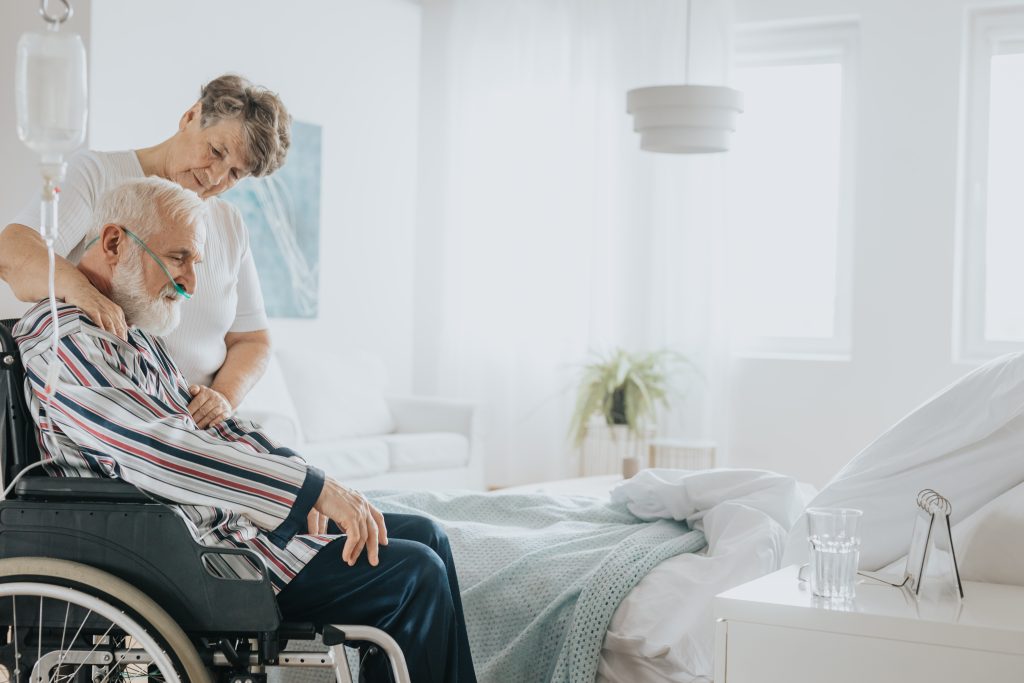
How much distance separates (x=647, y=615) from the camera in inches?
87.2

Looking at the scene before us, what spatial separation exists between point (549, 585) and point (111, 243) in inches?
42.8

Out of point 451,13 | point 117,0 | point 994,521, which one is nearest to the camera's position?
point 994,521

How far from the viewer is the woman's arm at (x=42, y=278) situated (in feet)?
6.04

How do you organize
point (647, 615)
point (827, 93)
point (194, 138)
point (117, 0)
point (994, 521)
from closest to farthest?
point (994, 521) < point (647, 615) < point (194, 138) < point (117, 0) < point (827, 93)

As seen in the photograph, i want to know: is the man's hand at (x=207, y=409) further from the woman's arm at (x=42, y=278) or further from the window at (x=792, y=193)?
the window at (x=792, y=193)

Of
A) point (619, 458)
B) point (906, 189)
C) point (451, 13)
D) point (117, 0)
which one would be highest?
point (451, 13)

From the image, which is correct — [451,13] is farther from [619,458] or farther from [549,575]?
[549,575]

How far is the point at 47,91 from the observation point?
52.0 inches

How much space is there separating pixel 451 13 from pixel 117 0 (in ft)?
8.45

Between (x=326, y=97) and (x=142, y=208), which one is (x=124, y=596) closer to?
(x=142, y=208)

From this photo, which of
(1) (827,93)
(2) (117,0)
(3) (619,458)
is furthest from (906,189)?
(2) (117,0)

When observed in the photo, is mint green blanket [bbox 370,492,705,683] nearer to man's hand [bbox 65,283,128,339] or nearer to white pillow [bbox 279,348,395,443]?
man's hand [bbox 65,283,128,339]

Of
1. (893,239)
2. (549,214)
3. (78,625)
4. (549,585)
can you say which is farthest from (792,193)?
(78,625)

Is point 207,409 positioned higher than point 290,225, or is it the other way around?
point 290,225
